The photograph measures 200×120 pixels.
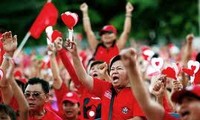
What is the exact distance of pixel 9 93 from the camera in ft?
25.9

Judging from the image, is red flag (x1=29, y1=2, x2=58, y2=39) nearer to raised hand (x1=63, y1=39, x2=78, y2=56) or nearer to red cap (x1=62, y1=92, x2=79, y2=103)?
red cap (x1=62, y1=92, x2=79, y2=103)

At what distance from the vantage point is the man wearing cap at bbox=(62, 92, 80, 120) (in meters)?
9.24

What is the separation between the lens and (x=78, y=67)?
8031 millimetres

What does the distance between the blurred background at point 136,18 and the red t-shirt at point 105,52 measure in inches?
596

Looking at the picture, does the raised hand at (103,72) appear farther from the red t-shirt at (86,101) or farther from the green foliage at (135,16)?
the green foliage at (135,16)

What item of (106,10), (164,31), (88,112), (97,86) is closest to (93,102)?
(88,112)

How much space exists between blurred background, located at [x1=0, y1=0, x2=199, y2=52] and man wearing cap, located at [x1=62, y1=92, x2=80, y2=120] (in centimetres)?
1862

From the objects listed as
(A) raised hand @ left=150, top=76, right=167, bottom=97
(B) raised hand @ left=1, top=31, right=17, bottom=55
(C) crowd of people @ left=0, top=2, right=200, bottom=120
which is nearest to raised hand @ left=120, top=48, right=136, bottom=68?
(C) crowd of people @ left=0, top=2, right=200, bottom=120

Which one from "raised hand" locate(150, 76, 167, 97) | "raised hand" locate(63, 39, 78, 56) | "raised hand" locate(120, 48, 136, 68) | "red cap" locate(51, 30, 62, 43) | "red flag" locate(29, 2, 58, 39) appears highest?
"red flag" locate(29, 2, 58, 39)

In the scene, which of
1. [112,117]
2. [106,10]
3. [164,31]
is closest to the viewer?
[112,117]

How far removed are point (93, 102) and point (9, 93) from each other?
4.91ft

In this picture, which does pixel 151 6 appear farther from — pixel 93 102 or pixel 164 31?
pixel 93 102

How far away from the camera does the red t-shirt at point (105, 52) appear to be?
12.4 metres

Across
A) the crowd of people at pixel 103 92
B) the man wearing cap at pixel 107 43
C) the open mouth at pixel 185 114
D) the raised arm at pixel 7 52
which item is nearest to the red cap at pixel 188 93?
the crowd of people at pixel 103 92
